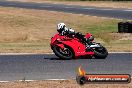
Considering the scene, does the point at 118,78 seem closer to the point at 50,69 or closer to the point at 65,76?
the point at 65,76

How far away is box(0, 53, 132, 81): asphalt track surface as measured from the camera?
1377 cm

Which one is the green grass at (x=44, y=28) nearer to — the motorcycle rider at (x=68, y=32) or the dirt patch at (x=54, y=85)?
the motorcycle rider at (x=68, y=32)

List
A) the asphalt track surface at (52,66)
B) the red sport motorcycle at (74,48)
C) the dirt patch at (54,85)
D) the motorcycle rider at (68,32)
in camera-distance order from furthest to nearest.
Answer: the red sport motorcycle at (74,48) → the motorcycle rider at (68,32) → the asphalt track surface at (52,66) → the dirt patch at (54,85)

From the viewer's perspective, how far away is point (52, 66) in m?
15.4

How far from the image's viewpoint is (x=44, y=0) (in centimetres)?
7562

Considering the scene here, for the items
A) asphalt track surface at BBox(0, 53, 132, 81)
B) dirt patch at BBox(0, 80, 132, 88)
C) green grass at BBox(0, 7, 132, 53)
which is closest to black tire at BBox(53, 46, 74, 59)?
asphalt track surface at BBox(0, 53, 132, 81)

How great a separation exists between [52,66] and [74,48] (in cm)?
152

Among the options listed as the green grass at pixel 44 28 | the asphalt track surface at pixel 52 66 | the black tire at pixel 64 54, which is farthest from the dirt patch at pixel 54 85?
the green grass at pixel 44 28

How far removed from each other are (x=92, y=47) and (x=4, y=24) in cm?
1976

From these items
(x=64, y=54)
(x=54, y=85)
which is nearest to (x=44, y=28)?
(x=64, y=54)

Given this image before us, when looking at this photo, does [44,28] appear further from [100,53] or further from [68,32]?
[100,53]

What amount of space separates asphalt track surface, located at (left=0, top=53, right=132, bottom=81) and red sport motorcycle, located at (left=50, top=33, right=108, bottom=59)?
0.20 metres

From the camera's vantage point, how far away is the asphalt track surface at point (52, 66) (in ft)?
45.2

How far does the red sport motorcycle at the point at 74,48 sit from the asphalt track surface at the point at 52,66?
20cm
